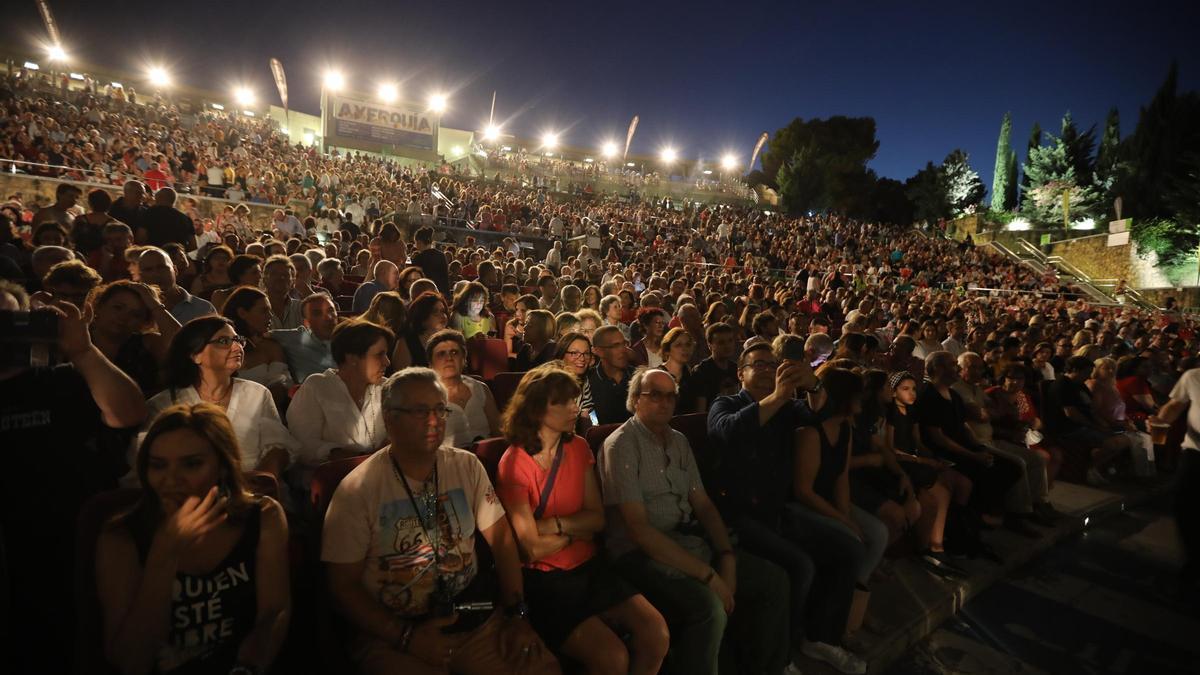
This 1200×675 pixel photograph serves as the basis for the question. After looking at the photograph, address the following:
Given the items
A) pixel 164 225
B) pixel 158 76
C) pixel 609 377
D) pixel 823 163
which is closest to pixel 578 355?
pixel 609 377

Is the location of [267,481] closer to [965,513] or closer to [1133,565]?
[965,513]

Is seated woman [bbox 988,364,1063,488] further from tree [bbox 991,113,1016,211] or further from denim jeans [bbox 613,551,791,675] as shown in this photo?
tree [bbox 991,113,1016,211]

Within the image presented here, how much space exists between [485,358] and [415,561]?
3.07 meters

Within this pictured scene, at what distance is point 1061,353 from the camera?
906cm

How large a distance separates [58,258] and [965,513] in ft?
22.6

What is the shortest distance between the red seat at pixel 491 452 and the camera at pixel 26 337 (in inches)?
64.0

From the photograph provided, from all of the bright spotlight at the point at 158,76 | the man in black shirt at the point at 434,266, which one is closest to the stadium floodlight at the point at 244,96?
→ the bright spotlight at the point at 158,76

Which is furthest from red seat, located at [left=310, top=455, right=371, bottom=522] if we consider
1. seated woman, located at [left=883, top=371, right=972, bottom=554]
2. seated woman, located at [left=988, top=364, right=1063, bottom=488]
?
seated woman, located at [left=988, top=364, right=1063, bottom=488]

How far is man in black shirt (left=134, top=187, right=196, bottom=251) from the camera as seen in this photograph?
6398 millimetres

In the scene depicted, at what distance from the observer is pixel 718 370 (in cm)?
476

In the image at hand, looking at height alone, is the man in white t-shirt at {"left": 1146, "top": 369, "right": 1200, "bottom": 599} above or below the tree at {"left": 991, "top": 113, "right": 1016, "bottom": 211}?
below

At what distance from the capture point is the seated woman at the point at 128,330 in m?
2.85

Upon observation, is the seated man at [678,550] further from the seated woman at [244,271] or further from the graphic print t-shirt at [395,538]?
the seated woman at [244,271]

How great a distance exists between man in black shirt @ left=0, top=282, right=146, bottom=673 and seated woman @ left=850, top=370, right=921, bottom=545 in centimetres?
401
